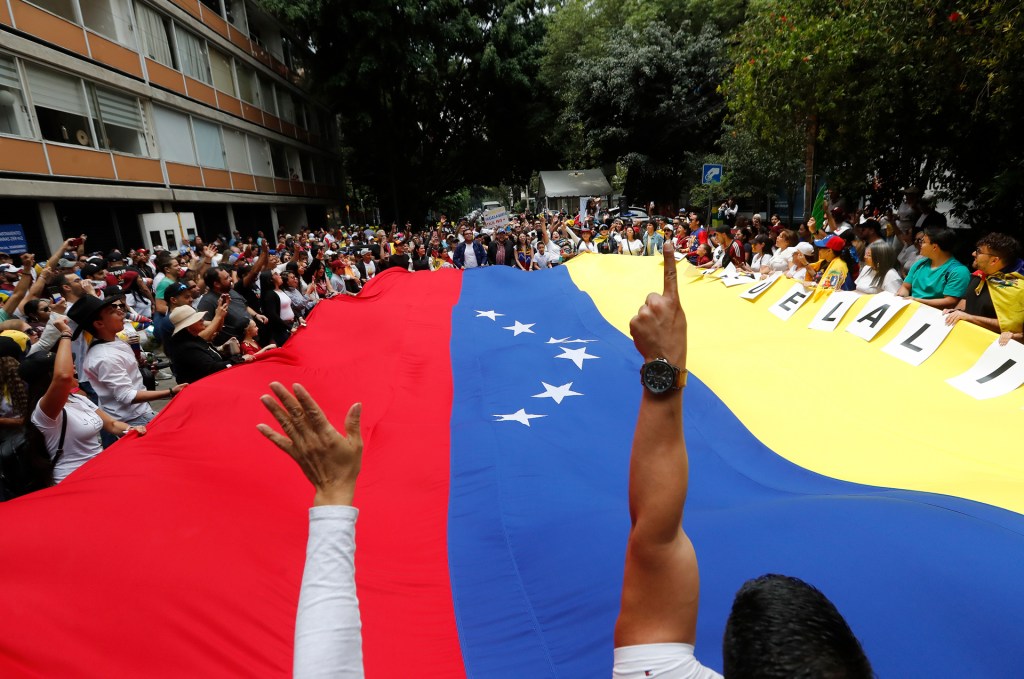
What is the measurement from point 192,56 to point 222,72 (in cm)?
225

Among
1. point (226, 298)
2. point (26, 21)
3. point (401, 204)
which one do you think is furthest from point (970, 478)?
point (401, 204)

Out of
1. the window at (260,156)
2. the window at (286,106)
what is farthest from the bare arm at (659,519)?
the window at (286,106)

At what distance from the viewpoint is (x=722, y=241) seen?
338 inches

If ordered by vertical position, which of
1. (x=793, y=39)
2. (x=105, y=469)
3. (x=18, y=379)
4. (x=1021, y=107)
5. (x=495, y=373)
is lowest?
(x=495, y=373)

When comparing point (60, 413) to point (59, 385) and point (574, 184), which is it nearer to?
point (59, 385)

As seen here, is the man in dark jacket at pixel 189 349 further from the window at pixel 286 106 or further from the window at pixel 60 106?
the window at pixel 286 106

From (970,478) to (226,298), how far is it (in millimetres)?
5536

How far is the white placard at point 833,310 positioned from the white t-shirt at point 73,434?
18.3 feet

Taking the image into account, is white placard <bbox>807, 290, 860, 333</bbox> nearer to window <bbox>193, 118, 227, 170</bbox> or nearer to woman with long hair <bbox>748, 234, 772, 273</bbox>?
woman with long hair <bbox>748, 234, 772, 273</bbox>

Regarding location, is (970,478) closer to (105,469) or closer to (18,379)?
(105,469)

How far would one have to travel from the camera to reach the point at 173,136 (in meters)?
19.4

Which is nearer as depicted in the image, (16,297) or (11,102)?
(16,297)

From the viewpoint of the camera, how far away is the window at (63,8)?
14461 millimetres

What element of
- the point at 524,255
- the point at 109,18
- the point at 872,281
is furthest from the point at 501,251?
the point at 109,18
